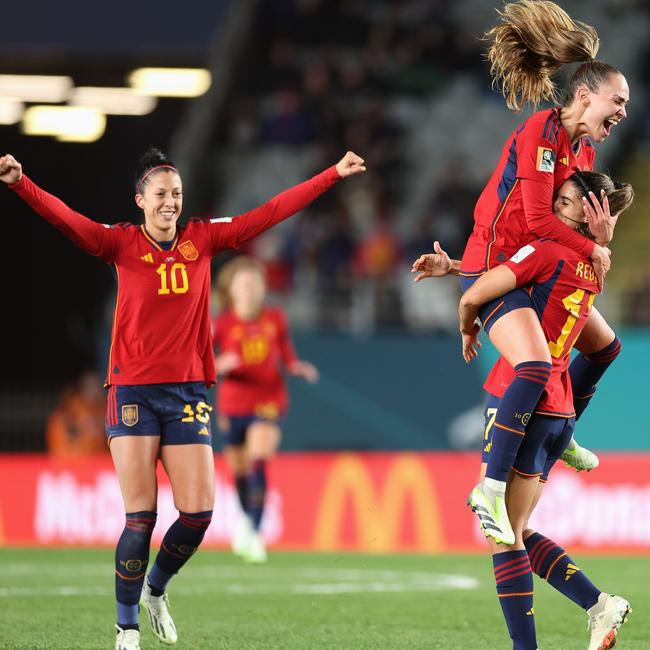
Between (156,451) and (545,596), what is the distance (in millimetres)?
3933

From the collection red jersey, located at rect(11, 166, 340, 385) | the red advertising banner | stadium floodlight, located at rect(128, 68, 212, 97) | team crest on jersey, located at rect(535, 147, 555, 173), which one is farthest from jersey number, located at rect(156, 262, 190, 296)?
stadium floodlight, located at rect(128, 68, 212, 97)

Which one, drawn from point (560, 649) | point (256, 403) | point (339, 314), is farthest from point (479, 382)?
point (560, 649)

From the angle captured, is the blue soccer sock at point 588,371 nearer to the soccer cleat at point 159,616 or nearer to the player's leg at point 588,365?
the player's leg at point 588,365

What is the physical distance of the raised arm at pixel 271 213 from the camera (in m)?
7.00

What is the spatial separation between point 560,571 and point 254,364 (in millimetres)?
6997

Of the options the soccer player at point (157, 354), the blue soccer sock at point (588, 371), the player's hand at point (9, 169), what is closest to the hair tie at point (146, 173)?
the soccer player at point (157, 354)

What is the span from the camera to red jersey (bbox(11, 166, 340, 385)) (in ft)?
22.3

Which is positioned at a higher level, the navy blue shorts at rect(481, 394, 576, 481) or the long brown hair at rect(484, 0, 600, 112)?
the long brown hair at rect(484, 0, 600, 112)

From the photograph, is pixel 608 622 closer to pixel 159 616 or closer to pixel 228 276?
pixel 159 616

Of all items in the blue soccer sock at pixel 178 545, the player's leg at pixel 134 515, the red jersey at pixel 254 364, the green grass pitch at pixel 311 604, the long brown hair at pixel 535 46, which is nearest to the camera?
the long brown hair at pixel 535 46

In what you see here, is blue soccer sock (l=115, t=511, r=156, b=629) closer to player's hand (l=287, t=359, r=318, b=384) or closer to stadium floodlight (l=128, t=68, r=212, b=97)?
player's hand (l=287, t=359, r=318, b=384)

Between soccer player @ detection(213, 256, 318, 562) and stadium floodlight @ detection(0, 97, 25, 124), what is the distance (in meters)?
8.04

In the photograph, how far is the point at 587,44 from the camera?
6.41 metres

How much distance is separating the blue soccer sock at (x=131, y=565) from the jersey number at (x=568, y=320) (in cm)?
214
